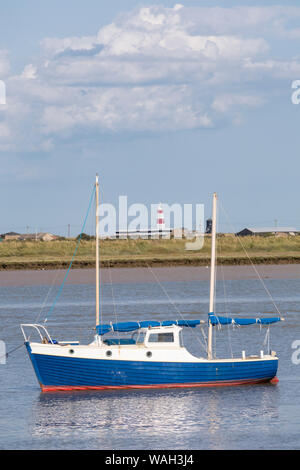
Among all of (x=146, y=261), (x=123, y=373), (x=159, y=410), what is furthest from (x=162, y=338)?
(x=146, y=261)

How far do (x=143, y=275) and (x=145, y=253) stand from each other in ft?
89.8

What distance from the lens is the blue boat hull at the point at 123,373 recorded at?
3162 cm

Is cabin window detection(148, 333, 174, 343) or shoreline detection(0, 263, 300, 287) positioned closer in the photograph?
cabin window detection(148, 333, 174, 343)

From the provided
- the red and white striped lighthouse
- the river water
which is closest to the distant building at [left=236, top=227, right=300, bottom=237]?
the red and white striped lighthouse

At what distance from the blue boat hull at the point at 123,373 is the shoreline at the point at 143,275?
4968cm

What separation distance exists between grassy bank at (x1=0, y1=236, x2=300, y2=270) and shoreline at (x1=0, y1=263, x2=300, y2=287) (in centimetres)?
330

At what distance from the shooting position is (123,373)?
Answer: 31656mm

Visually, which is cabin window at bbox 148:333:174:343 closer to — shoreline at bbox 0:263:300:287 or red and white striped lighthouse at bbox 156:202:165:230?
shoreline at bbox 0:263:300:287

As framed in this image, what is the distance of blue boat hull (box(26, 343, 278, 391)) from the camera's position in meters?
31.6

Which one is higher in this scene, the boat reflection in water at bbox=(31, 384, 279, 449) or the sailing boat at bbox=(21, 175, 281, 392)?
the sailing boat at bbox=(21, 175, 281, 392)

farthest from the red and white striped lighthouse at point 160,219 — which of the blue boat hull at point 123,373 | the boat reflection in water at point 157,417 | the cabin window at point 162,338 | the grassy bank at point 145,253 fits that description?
the boat reflection in water at point 157,417

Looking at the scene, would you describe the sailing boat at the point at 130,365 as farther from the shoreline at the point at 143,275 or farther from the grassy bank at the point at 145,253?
the grassy bank at the point at 145,253

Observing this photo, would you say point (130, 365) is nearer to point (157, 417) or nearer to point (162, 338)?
point (162, 338)

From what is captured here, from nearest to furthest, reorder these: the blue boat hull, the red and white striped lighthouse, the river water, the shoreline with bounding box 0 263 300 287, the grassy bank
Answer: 1. the river water
2. the blue boat hull
3. the shoreline with bounding box 0 263 300 287
4. the grassy bank
5. the red and white striped lighthouse
